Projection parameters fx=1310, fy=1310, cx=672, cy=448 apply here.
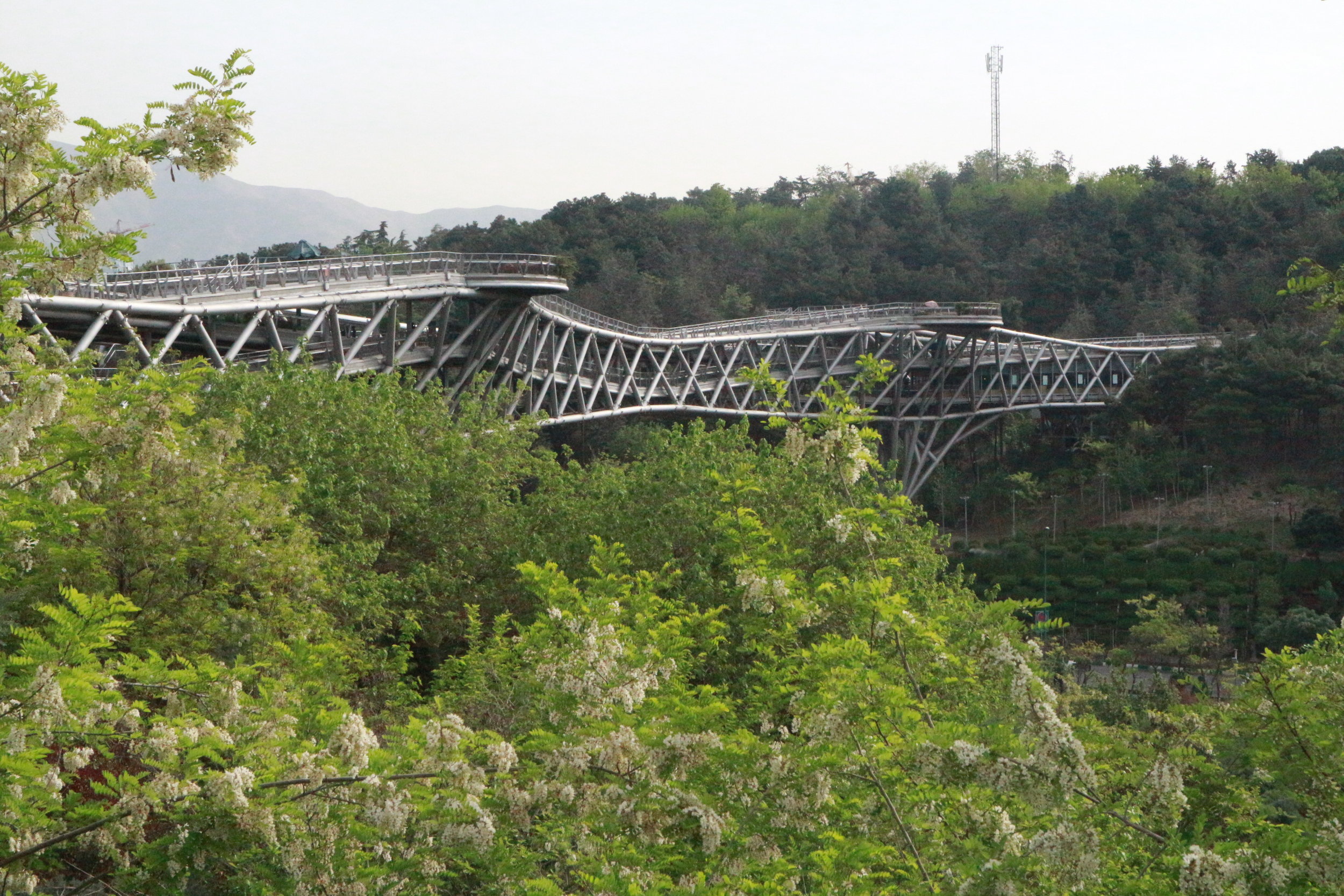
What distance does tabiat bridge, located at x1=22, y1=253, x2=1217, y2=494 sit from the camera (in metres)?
29.5

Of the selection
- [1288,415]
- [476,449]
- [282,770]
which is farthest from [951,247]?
[282,770]

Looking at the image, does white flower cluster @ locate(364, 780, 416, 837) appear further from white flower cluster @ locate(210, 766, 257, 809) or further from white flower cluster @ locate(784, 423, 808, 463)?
white flower cluster @ locate(784, 423, 808, 463)

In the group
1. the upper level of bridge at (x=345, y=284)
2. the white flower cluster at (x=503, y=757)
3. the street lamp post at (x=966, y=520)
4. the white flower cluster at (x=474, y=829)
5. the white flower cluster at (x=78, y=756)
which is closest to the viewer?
the white flower cluster at (x=474, y=829)

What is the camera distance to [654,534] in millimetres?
24516

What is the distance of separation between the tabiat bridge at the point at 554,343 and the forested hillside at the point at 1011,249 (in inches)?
425

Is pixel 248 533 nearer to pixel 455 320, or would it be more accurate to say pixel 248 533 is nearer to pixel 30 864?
pixel 30 864

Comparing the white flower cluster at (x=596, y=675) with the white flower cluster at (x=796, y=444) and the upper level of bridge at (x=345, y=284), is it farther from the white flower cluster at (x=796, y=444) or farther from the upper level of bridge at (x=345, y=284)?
the upper level of bridge at (x=345, y=284)

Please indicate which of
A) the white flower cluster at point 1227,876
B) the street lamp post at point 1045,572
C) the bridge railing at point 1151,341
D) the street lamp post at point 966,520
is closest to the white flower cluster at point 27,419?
the white flower cluster at point 1227,876

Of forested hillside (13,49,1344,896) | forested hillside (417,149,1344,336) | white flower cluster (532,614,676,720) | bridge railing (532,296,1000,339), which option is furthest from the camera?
forested hillside (417,149,1344,336)

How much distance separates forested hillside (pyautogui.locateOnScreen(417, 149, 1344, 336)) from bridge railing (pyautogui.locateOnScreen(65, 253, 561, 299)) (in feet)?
123

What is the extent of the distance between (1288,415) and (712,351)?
29471 millimetres

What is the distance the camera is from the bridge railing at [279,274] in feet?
94.1

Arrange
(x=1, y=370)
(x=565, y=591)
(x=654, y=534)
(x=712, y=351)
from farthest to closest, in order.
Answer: (x=712, y=351), (x=654, y=534), (x=565, y=591), (x=1, y=370)

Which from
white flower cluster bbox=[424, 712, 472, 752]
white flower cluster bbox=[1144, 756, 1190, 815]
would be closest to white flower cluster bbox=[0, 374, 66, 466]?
white flower cluster bbox=[424, 712, 472, 752]
